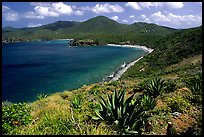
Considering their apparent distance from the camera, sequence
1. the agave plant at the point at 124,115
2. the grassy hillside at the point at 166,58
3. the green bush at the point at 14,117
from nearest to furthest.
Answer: the agave plant at the point at 124,115, the green bush at the point at 14,117, the grassy hillside at the point at 166,58

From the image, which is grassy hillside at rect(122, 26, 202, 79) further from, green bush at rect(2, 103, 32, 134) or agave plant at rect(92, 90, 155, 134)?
green bush at rect(2, 103, 32, 134)

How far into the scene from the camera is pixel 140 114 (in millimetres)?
6531

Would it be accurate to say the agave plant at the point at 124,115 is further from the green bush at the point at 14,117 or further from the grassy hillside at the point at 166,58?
the grassy hillside at the point at 166,58

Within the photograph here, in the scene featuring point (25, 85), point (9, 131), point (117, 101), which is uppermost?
point (117, 101)

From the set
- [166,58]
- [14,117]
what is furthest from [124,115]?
[166,58]

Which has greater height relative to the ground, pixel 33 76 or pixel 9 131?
pixel 9 131

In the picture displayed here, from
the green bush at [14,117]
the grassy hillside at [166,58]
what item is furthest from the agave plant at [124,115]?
the grassy hillside at [166,58]

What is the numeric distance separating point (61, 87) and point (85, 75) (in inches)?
407

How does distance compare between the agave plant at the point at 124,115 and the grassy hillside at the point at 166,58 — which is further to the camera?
the grassy hillside at the point at 166,58

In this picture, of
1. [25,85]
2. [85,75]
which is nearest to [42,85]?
[25,85]

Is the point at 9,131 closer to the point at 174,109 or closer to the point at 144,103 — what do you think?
the point at 144,103

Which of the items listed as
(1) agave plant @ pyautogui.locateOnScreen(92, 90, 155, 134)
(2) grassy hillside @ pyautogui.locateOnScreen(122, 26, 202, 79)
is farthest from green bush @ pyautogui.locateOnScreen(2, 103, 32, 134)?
(2) grassy hillside @ pyautogui.locateOnScreen(122, 26, 202, 79)

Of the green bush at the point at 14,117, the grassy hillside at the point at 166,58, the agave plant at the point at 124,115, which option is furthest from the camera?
the grassy hillside at the point at 166,58

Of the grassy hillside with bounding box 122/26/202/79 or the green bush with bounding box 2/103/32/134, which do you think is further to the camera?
the grassy hillside with bounding box 122/26/202/79
